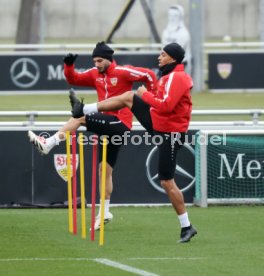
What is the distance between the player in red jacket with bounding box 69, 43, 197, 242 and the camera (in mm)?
14312

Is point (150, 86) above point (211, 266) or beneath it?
above

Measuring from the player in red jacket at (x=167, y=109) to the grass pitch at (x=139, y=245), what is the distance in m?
0.60

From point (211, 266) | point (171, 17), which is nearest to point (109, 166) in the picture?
point (211, 266)

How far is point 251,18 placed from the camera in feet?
192

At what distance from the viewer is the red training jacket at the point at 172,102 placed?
1426 centimetres

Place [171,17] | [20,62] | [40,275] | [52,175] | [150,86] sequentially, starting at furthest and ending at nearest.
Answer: [171,17], [20,62], [52,175], [150,86], [40,275]

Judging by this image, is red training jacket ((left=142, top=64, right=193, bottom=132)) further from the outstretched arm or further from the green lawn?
the green lawn

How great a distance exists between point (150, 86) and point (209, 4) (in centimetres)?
4360

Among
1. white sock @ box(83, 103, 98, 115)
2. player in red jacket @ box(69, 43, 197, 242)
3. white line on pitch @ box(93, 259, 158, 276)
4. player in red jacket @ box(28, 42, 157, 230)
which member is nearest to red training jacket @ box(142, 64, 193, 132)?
player in red jacket @ box(69, 43, 197, 242)

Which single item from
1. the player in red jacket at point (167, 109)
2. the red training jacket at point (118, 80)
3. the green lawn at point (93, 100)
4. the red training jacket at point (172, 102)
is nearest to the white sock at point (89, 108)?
the player in red jacket at point (167, 109)

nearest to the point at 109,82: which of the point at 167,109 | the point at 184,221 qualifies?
the point at 167,109

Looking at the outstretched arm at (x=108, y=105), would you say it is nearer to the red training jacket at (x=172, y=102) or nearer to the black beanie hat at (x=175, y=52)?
the red training jacket at (x=172, y=102)

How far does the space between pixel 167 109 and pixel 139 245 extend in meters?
1.45

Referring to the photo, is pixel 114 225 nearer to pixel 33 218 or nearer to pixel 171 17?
pixel 33 218
